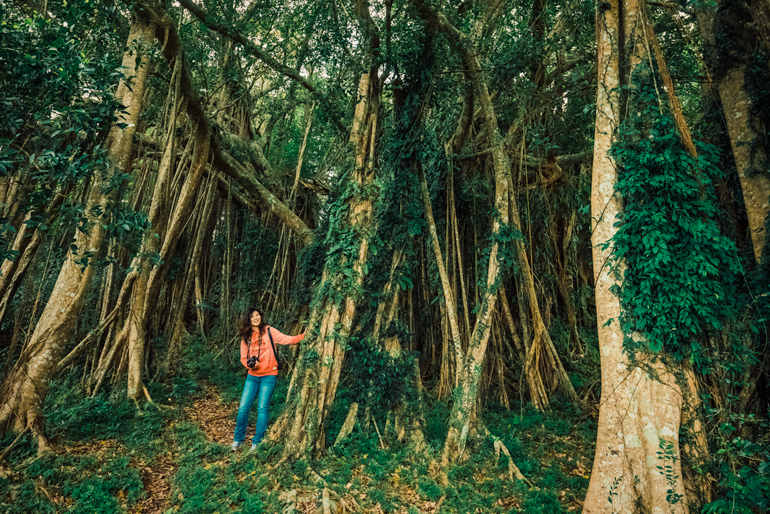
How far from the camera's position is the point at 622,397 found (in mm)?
2588

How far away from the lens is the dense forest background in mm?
2541

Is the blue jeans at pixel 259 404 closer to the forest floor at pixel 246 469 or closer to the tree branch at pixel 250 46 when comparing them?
the forest floor at pixel 246 469

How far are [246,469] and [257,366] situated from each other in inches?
33.9

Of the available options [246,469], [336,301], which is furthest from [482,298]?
[246,469]

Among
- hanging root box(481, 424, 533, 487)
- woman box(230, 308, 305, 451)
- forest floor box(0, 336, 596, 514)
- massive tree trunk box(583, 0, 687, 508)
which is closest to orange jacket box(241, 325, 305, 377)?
woman box(230, 308, 305, 451)

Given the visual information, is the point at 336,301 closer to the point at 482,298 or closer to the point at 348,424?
the point at 348,424

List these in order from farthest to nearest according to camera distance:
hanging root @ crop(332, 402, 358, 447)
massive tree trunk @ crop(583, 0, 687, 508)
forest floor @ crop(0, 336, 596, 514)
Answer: hanging root @ crop(332, 402, 358, 447) < forest floor @ crop(0, 336, 596, 514) < massive tree trunk @ crop(583, 0, 687, 508)

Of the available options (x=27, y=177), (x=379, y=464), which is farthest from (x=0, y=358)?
(x=379, y=464)

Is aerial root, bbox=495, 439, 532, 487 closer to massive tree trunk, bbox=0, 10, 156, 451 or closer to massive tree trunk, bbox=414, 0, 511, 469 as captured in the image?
massive tree trunk, bbox=414, 0, 511, 469

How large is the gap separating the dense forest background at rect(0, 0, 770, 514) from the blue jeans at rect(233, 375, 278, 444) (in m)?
0.17

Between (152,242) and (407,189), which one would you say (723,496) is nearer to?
(407,189)

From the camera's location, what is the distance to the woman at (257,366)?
3.64 m

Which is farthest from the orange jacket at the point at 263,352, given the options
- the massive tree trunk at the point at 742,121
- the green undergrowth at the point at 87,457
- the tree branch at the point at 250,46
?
the massive tree trunk at the point at 742,121

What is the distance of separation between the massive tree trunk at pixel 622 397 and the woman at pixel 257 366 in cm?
262
